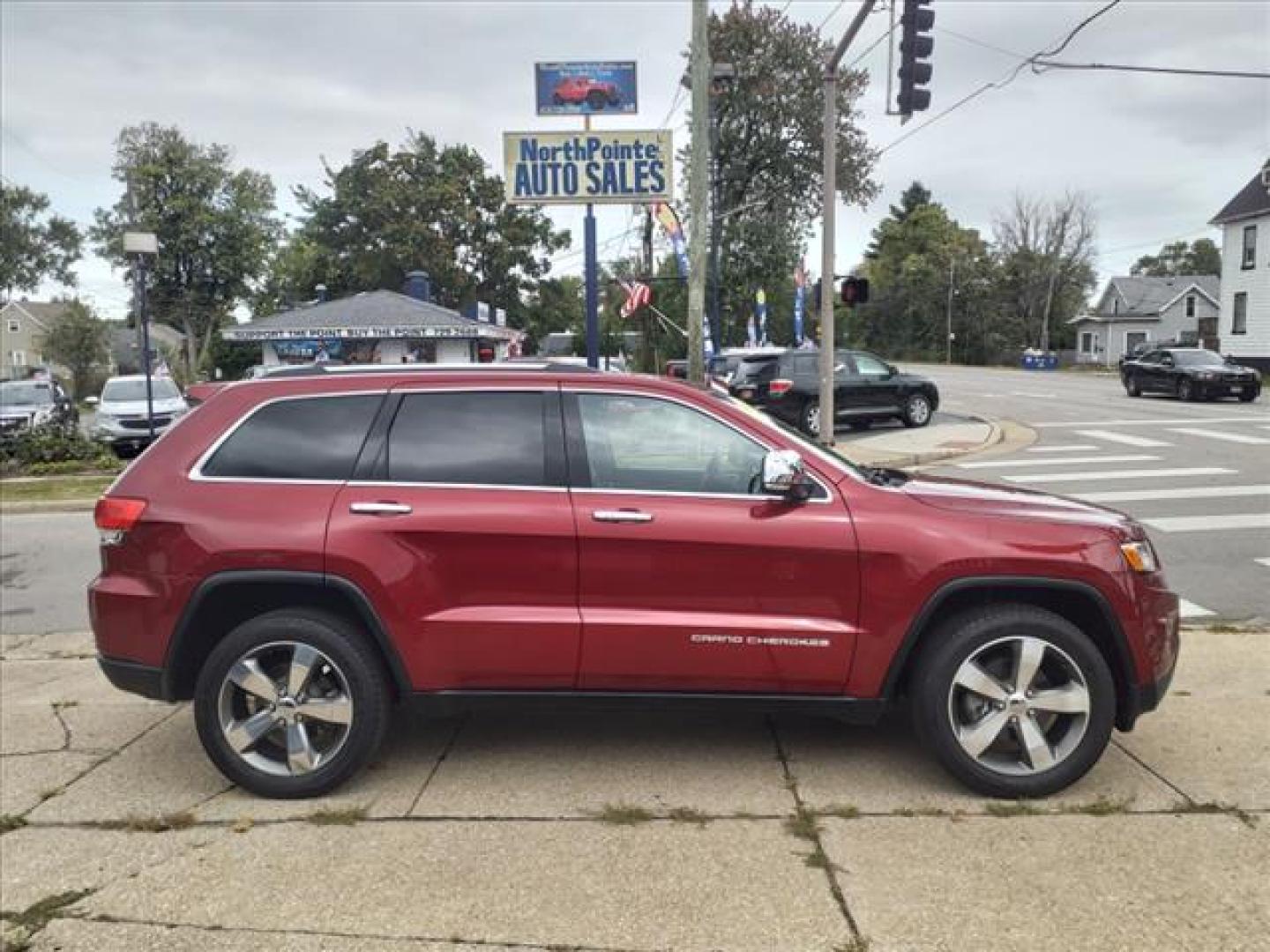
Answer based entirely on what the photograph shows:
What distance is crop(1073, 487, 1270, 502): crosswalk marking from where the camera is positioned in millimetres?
11531

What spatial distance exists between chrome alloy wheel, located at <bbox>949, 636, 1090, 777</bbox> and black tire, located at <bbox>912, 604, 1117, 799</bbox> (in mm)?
17

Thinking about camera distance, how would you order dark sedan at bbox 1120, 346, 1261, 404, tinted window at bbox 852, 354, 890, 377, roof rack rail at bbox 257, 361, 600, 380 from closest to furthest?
roof rack rail at bbox 257, 361, 600, 380 → tinted window at bbox 852, 354, 890, 377 → dark sedan at bbox 1120, 346, 1261, 404

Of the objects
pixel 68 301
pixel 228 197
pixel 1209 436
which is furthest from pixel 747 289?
pixel 68 301

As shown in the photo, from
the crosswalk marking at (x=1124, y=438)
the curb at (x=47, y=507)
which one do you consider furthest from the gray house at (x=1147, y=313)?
the curb at (x=47, y=507)

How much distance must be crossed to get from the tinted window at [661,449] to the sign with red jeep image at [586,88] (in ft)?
49.1

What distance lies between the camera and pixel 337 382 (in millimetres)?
4203

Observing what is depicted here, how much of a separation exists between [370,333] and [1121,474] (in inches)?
799

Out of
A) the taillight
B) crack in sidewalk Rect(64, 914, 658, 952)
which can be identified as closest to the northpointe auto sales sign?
the taillight

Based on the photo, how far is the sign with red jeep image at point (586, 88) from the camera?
695 inches

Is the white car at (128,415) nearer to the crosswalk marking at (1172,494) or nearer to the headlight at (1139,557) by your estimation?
the crosswalk marking at (1172,494)

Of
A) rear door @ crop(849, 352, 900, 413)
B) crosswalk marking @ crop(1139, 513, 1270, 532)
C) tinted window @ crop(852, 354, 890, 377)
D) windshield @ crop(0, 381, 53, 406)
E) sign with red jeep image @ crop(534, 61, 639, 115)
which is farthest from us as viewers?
windshield @ crop(0, 381, 53, 406)

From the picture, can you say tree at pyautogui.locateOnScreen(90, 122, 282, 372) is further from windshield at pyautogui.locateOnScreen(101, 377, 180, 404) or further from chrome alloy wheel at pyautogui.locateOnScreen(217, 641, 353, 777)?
chrome alloy wheel at pyautogui.locateOnScreen(217, 641, 353, 777)

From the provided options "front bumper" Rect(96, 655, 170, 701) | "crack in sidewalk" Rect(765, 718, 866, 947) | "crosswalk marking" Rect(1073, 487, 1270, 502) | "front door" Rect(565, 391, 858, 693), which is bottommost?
"crack in sidewalk" Rect(765, 718, 866, 947)

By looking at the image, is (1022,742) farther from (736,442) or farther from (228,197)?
(228,197)
